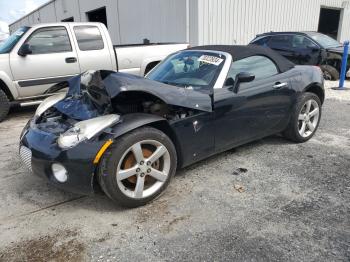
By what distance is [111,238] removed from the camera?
2637mm

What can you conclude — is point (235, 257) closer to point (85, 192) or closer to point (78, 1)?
point (85, 192)

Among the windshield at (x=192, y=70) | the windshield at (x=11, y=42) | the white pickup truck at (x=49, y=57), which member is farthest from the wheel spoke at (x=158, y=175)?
the windshield at (x=11, y=42)

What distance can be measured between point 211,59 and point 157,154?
1482mm

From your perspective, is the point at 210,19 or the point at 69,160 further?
the point at 210,19

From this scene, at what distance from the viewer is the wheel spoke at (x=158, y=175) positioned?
10.1 ft

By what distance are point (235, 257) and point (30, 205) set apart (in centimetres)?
206

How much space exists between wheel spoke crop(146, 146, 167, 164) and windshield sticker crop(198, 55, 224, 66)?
1.34 metres

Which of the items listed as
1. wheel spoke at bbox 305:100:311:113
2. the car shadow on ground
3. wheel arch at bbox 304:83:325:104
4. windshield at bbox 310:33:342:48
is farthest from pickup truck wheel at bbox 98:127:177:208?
windshield at bbox 310:33:342:48

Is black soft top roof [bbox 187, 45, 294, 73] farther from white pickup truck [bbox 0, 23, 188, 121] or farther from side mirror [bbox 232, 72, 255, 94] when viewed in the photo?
white pickup truck [bbox 0, 23, 188, 121]

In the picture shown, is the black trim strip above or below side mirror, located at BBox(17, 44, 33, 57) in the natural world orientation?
below

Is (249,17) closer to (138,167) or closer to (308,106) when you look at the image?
(308,106)

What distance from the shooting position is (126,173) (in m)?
2.88

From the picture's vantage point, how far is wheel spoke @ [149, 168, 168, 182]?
308 centimetres

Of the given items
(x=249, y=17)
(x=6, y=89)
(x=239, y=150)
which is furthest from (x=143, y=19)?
(x=239, y=150)
